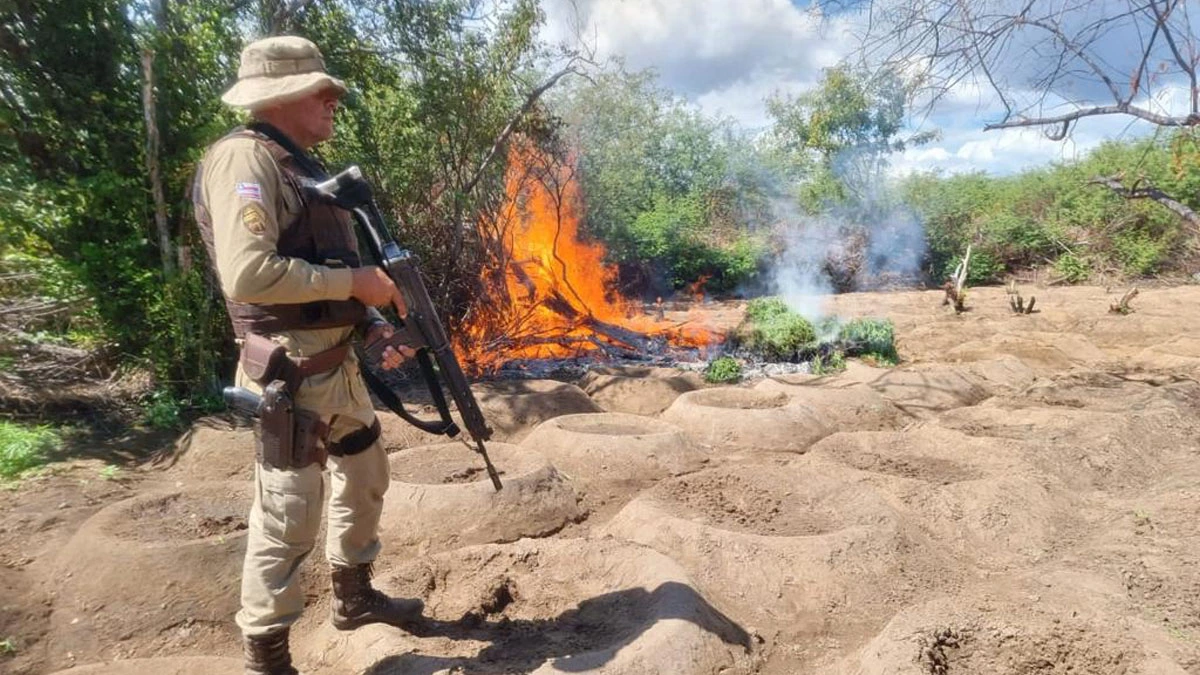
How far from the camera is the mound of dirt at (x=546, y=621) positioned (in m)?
2.70

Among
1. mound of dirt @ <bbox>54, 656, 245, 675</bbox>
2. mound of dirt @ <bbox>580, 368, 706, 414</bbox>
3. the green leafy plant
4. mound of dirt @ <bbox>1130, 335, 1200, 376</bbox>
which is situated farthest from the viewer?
mound of dirt @ <bbox>1130, 335, 1200, 376</bbox>

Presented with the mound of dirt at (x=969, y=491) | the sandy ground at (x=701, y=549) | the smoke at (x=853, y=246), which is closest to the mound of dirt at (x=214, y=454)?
the sandy ground at (x=701, y=549)

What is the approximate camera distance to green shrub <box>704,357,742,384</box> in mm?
8953

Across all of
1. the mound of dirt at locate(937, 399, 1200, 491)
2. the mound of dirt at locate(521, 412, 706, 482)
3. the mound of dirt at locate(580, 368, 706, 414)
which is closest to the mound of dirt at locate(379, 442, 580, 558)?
the mound of dirt at locate(521, 412, 706, 482)

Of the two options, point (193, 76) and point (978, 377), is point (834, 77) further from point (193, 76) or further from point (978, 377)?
point (193, 76)

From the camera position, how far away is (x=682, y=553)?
379 centimetres

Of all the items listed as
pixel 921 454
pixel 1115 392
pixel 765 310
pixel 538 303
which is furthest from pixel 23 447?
pixel 1115 392

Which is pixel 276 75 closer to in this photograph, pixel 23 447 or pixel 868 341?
pixel 23 447

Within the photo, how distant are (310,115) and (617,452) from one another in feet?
11.3

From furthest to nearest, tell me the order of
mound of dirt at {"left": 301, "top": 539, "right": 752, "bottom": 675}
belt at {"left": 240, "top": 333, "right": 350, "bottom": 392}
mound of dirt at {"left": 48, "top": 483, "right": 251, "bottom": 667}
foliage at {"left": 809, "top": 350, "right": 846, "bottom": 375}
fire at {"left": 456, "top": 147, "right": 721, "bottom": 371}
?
foliage at {"left": 809, "top": 350, "right": 846, "bottom": 375}
fire at {"left": 456, "top": 147, "right": 721, "bottom": 371}
mound of dirt at {"left": 48, "top": 483, "right": 251, "bottom": 667}
mound of dirt at {"left": 301, "top": 539, "right": 752, "bottom": 675}
belt at {"left": 240, "top": 333, "right": 350, "bottom": 392}

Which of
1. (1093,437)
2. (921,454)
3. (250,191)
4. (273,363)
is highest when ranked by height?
(250,191)

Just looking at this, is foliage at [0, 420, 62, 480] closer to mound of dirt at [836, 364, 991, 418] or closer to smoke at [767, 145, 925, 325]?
mound of dirt at [836, 364, 991, 418]

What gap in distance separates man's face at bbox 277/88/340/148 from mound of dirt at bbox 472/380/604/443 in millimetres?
4000

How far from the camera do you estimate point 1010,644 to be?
2809 mm
